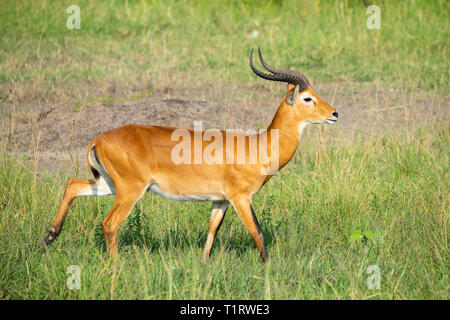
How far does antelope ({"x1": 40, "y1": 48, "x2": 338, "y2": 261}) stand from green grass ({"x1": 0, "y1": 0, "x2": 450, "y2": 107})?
4813 millimetres

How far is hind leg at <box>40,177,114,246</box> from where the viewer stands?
4770 mm

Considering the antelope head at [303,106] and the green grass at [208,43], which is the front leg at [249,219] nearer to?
the antelope head at [303,106]

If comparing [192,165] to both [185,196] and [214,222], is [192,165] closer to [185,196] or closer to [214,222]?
[185,196]

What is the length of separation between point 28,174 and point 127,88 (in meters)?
3.83

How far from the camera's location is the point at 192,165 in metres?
4.70

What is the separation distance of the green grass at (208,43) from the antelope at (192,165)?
189 inches

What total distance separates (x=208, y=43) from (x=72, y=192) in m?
7.21

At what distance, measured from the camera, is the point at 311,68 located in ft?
34.5

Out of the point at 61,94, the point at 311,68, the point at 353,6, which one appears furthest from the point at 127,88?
the point at 353,6

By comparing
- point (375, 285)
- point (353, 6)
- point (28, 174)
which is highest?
point (353, 6)

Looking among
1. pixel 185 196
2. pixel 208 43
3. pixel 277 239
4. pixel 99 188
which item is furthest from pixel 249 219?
pixel 208 43

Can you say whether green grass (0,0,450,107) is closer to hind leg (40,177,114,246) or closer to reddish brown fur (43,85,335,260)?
hind leg (40,177,114,246)

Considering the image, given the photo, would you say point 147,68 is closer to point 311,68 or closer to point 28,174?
point 311,68

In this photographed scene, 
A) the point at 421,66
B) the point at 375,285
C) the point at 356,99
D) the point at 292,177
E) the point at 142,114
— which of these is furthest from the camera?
the point at 421,66
